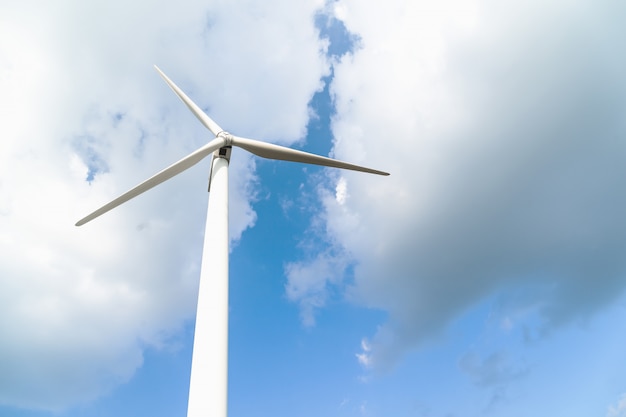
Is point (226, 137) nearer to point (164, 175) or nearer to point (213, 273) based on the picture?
point (164, 175)

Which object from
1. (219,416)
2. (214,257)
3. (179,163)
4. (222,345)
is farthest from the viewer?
(179,163)

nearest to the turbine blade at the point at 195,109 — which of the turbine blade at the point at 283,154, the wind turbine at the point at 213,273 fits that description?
the wind turbine at the point at 213,273

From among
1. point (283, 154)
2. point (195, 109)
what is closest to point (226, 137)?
point (283, 154)

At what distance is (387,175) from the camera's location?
125 ft

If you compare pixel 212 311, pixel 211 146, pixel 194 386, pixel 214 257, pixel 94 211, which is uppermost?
pixel 211 146

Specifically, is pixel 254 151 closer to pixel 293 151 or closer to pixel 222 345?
pixel 293 151

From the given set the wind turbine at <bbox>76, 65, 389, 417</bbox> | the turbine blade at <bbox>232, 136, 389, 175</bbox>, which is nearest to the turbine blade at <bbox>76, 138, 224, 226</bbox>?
the wind turbine at <bbox>76, 65, 389, 417</bbox>

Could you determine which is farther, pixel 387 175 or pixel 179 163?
pixel 387 175

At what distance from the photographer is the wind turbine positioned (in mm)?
16812

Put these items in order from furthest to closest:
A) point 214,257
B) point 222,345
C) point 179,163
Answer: point 179,163
point 214,257
point 222,345

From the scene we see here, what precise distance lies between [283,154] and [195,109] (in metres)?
10.3

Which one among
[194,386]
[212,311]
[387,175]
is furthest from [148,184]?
[387,175]

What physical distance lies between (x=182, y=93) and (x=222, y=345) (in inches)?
1139

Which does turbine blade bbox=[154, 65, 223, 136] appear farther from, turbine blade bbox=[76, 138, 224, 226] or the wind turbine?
turbine blade bbox=[76, 138, 224, 226]
